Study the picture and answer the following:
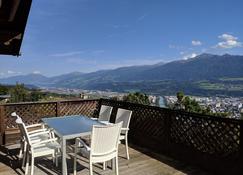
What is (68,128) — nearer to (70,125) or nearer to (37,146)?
(70,125)

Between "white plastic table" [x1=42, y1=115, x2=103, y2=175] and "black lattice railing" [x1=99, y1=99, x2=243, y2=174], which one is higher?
"white plastic table" [x1=42, y1=115, x2=103, y2=175]

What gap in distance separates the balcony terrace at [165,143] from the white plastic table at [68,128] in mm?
696

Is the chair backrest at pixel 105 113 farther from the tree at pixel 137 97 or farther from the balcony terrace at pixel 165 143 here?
the tree at pixel 137 97

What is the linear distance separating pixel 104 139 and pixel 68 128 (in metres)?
0.83

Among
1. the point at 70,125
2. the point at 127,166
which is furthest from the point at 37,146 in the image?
the point at 127,166

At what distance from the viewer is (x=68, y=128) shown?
382 cm

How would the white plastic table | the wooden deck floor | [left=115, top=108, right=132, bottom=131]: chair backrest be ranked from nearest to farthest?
1. the white plastic table
2. the wooden deck floor
3. [left=115, top=108, right=132, bottom=131]: chair backrest

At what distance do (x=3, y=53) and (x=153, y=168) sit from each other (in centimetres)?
362

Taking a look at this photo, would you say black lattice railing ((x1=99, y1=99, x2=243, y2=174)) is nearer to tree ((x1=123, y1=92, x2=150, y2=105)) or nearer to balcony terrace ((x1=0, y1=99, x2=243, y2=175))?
balcony terrace ((x1=0, y1=99, x2=243, y2=175))

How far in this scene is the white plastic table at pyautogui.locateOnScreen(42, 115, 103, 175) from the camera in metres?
3.40

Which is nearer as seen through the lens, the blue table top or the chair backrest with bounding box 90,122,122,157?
the chair backrest with bounding box 90,122,122,157

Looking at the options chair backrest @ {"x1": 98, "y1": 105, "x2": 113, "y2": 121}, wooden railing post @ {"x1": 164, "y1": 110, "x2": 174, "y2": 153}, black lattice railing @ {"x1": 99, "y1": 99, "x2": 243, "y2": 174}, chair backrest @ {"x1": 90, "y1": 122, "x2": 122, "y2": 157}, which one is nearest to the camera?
chair backrest @ {"x1": 90, "y1": 122, "x2": 122, "y2": 157}

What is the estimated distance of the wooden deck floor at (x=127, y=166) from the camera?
12.8 feet

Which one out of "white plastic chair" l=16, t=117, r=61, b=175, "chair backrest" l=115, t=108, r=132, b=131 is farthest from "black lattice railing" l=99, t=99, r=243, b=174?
"white plastic chair" l=16, t=117, r=61, b=175
